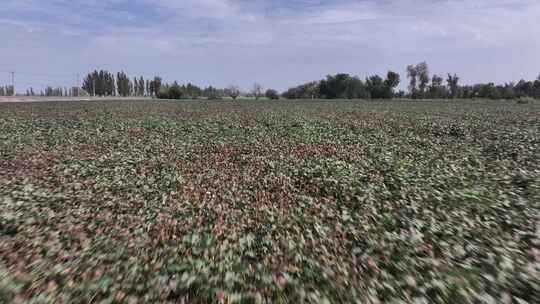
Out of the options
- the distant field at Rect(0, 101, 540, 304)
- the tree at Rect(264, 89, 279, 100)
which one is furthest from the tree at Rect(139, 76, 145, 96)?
the distant field at Rect(0, 101, 540, 304)

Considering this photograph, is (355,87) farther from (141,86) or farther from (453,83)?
(141,86)

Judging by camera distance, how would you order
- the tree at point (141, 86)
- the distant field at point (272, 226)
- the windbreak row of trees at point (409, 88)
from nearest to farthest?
the distant field at point (272, 226) → the windbreak row of trees at point (409, 88) → the tree at point (141, 86)

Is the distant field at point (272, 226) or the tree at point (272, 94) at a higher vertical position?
the tree at point (272, 94)

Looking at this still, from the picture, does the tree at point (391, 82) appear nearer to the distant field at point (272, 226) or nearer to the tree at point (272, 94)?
the tree at point (272, 94)

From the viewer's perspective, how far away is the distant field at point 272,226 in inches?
231

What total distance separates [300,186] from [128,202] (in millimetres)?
5579

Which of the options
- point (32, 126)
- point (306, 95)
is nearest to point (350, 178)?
point (32, 126)

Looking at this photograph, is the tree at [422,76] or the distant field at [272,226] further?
the tree at [422,76]

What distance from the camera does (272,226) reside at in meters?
8.59

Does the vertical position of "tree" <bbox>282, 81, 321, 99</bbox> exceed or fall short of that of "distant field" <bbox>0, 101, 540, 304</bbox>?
it exceeds it

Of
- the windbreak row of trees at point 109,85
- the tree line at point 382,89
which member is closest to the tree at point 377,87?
the tree line at point 382,89

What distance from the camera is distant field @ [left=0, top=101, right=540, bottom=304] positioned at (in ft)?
19.2

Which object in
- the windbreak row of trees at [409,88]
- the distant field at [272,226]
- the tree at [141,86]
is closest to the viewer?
the distant field at [272,226]

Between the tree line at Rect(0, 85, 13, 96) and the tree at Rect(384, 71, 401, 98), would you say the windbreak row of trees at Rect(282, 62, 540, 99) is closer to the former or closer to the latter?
the tree at Rect(384, 71, 401, 98)
